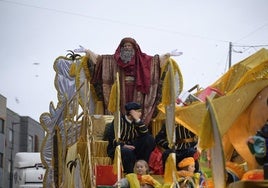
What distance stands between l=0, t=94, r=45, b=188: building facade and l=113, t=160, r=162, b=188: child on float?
3300cm

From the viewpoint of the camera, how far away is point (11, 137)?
42.7 m

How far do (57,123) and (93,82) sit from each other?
1.64 metres

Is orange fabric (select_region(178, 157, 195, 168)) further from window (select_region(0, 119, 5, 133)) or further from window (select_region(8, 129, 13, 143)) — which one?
window (select_region(8, 129, 13, 143))

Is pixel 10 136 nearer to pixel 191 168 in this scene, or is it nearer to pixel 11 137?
pixel 11 137

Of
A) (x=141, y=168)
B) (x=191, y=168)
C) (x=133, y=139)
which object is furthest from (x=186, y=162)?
(x=133, y=139)

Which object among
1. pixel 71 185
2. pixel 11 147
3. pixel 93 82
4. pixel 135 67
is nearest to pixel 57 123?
pixel 93 82

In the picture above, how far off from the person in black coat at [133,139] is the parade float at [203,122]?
10.5 inches

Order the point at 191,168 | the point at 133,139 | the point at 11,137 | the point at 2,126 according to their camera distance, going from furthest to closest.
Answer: the point at 11,137 < the point at 2,126 < the point at 133,139 < the point at 191,168

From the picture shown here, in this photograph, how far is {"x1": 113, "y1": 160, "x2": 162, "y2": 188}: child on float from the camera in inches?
246

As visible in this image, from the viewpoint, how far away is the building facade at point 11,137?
3934 cm

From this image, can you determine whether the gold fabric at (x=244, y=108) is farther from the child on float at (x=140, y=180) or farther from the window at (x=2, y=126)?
the window at (x=2, y=126)

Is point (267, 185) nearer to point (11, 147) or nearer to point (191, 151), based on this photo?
point (191, 151)

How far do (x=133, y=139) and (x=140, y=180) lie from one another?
1300 millimetres

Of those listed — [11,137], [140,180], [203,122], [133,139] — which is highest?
[11,137]
